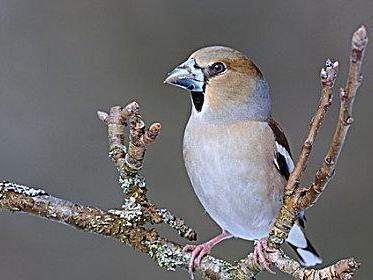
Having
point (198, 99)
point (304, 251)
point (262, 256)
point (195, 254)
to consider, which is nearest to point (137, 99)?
point (304, 251)

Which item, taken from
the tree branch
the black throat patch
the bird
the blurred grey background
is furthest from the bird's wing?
the blurred grey background

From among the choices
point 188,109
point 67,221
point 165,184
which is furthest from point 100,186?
point 67,221

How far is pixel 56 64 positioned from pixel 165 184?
491mm

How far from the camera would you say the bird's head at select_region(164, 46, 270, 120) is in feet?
3.49

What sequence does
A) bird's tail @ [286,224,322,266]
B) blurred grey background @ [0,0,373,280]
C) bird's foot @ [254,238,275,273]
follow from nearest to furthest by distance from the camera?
bird's foot @ [254,238,275,273] < bird's tail @ [286,224,322,266] < blurred grey background @ [0,0,373,280]

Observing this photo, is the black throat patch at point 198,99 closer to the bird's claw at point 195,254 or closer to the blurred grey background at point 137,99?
the bird's claw at point 195,254

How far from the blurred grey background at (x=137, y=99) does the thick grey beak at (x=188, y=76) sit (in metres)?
0.83

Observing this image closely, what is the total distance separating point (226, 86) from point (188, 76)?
0.27ft

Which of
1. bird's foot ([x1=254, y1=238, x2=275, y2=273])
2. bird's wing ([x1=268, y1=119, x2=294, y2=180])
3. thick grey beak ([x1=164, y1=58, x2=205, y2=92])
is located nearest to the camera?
Result: bird's foot ([x1=254, y1=238, x2=275, y2=273])

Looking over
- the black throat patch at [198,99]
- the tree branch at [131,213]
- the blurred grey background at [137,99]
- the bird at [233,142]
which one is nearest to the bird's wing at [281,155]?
the bird at [233,142]

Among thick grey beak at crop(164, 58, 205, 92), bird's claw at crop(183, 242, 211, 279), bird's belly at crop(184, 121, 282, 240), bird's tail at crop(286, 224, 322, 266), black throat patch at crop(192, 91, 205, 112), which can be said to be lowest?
bird's tail at crop(286, 224, 322, 266)

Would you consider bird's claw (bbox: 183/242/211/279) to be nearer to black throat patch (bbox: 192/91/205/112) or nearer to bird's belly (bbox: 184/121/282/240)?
bird's belly (bbox: 184/121/282/240)

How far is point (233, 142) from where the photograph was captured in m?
1.09

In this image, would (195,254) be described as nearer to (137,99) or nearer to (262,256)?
(262,256)
